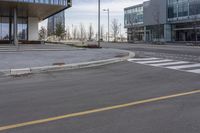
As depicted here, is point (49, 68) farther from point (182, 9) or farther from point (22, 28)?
point (182, 9)

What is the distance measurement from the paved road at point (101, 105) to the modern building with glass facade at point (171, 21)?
69668 millimetres

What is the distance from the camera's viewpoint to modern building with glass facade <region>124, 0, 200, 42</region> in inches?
3152

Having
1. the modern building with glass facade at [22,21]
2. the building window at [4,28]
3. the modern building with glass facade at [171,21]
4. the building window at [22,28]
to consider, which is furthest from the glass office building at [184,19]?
the building window at [4,28]

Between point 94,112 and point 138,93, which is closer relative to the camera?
point 94,112

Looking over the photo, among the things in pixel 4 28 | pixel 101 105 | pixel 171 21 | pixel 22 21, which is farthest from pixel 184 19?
pixel 101 105

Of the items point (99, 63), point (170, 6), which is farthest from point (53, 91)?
point (170, 6)

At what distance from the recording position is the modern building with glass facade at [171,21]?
263 feet

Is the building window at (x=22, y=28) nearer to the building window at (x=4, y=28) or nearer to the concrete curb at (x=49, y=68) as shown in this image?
the building window at (x=4, y=28)

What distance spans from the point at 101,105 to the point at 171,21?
83.8 metres

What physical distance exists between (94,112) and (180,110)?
1.89 m

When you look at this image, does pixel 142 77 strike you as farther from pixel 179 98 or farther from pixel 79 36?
pixel 79 36

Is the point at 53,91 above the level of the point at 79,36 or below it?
below

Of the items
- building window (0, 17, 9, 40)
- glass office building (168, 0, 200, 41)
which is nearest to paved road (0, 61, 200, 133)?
building window (0, 17, 9, 40)

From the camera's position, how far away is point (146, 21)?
333ft
